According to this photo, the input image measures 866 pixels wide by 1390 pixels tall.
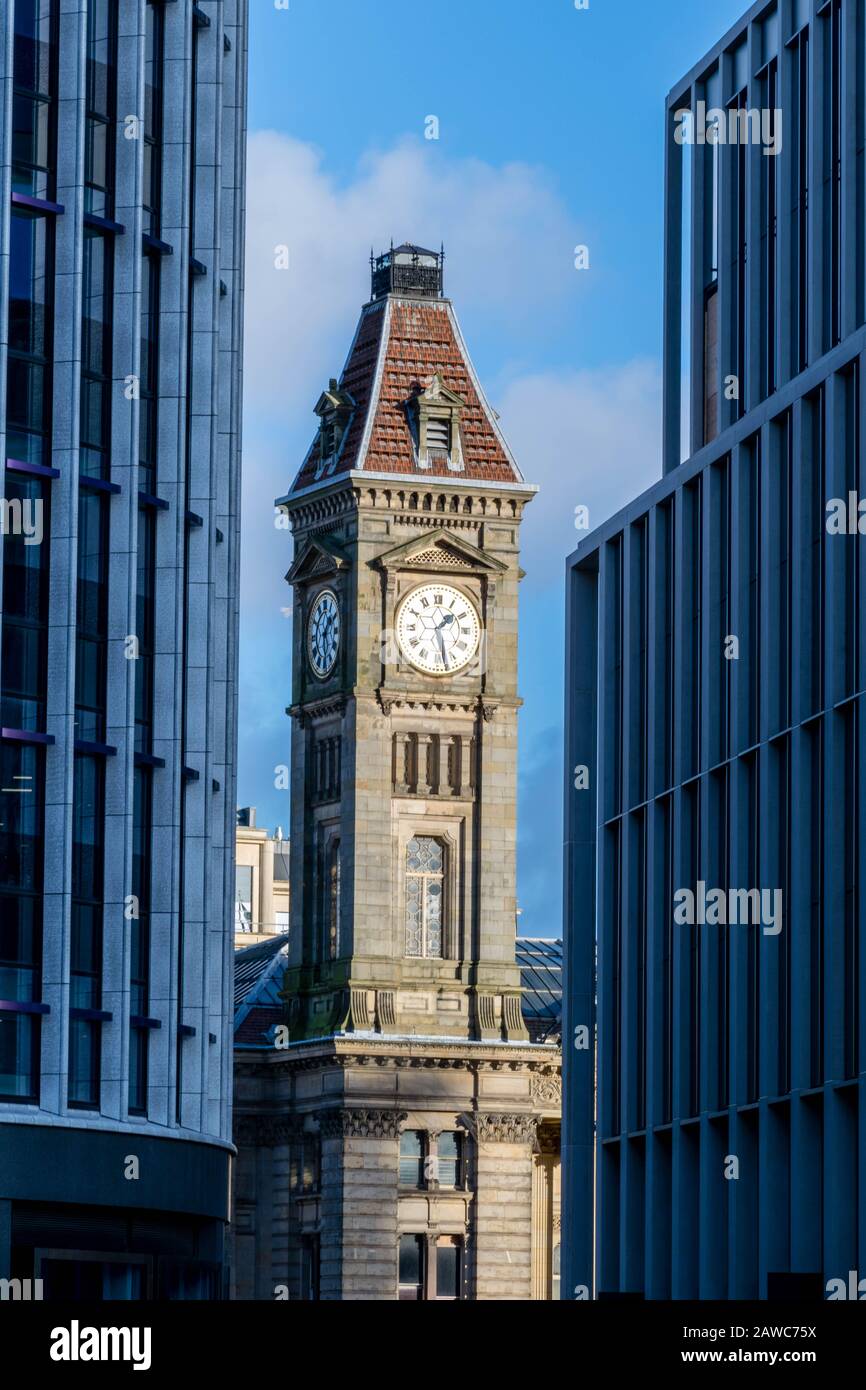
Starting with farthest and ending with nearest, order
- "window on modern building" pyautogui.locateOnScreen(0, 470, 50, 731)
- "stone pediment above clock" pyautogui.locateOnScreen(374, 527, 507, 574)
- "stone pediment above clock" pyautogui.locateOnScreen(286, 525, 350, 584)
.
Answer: "stone pediment above clock" pyautogui.locateOnScreen(286, 525, 350, 584)
"stone pediment above clock" pyautogui.locateOnScreen(374, 527, 507, 574)
"window on modern building" pyautogui.locateOnScreen(0, 470, 50, 731)

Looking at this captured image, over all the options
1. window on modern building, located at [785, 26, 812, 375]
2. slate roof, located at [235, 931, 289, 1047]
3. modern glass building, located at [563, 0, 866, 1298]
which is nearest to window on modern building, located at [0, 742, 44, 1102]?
modern glass building, located at [563, 0, 866, 1298]

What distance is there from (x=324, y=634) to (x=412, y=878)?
12.2 meters

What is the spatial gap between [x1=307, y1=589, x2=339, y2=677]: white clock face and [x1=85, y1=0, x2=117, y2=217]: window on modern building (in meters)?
82.6

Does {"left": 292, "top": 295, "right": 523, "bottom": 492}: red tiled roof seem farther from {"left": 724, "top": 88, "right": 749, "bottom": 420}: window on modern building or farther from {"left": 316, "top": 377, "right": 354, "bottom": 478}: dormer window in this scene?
{"left": 724, "top": 88, "right": 749, "bottom": 420}: window on modern building

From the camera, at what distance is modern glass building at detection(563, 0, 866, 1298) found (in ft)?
209

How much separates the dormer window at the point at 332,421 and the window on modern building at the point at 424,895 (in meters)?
18.2

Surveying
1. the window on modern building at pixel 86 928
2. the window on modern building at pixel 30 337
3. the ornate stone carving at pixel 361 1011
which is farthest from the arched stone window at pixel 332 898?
the window on modern building at pixel 30 337

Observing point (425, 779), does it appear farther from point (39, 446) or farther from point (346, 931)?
point (39, 446)

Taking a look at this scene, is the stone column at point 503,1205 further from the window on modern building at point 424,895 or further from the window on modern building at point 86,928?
the window on modern building at point 86,928

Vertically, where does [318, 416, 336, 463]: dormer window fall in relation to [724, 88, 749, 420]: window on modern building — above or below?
above

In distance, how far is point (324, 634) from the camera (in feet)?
486

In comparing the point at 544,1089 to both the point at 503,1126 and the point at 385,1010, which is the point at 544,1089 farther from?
the point at 385,1010

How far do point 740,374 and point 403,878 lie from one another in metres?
70.1
